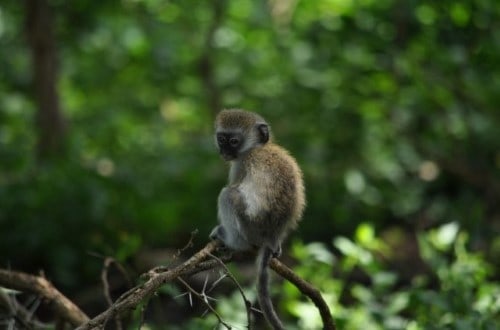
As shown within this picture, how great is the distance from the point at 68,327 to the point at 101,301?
3.74m

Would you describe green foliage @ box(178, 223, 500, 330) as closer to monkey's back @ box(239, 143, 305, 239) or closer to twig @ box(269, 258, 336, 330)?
monkey's back @ box(239, 143, 305, 239)

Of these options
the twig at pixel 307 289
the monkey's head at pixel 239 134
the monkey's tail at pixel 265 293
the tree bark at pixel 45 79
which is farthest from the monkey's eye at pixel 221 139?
the tree bark at pixel 45 79

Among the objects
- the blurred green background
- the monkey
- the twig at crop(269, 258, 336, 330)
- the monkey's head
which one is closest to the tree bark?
the blurred green background

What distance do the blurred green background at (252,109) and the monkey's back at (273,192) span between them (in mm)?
2557

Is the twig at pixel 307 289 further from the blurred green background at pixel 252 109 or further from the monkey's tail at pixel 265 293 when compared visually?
the blurred green background at pixel 252 109

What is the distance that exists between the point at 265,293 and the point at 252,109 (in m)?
6.40

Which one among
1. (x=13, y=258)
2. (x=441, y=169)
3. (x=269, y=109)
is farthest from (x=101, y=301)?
(x=441, y=169)

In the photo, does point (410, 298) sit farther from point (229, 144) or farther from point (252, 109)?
point (252, 109)

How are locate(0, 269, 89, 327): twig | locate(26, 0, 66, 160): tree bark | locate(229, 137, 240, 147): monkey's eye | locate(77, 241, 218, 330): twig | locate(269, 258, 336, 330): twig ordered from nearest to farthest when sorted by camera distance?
locate(77, 241, 218, 330): twig < locate(269, 258, 336, 330): twig < locate(0, 269, 89, 327): twig < locate(229, 137, 240, 147): monkey's eye < locate(26, 0, 66, 160): tree bark

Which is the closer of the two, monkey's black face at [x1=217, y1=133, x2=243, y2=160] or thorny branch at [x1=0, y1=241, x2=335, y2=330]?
thorny branch at [x1=0, y1=241, x2=335, y2=330]

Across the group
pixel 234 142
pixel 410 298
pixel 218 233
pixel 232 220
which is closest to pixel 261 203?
pixel 232 220

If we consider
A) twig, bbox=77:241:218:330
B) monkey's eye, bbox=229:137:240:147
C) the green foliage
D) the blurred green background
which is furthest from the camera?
the blurred green background

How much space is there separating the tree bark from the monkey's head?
4842mm

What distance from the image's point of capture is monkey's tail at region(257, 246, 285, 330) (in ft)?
15.2
